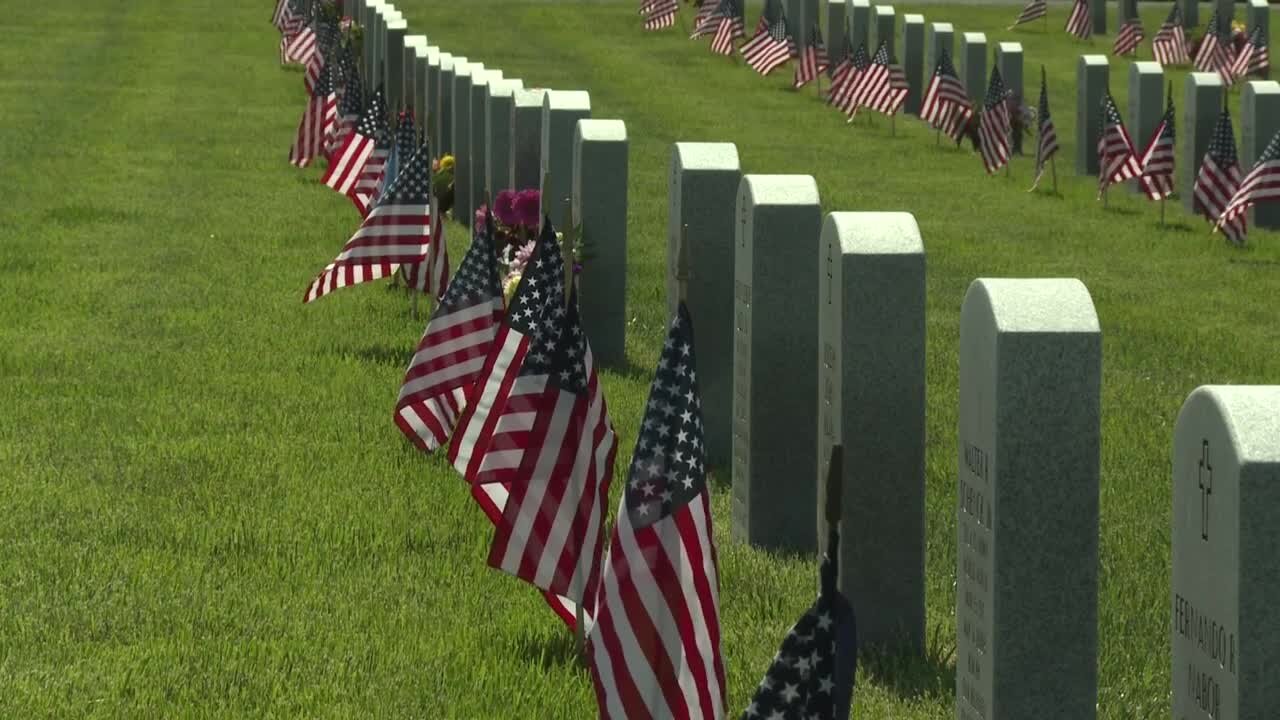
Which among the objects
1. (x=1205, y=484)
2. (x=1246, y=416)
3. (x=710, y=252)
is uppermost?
(x=1246, y=416)

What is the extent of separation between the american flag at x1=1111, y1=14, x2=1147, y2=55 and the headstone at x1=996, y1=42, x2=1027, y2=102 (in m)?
12.8

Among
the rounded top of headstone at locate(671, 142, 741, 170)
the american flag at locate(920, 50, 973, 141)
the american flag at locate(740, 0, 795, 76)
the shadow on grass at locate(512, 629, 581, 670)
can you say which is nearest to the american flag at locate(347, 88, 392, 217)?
the rounded top of headstone at locate(671, 142, 741, 170)

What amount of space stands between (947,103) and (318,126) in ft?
28.2

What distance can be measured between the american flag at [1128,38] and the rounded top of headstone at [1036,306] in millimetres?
37596

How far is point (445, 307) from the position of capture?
32.9ft

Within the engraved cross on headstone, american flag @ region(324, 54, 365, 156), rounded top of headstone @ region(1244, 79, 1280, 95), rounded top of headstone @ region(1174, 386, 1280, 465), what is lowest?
rounded top of headstone @ region(1244, 79, 1280, 95)

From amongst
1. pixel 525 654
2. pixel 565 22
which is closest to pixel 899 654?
pixel 525 654

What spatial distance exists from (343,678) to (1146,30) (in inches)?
1636

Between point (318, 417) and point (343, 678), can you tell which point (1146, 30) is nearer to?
point (318, 417)

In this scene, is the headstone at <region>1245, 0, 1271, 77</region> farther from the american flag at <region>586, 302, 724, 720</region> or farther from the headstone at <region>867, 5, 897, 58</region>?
the american flag at <region>586, 302, 724, 720</region>

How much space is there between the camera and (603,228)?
1285 cm

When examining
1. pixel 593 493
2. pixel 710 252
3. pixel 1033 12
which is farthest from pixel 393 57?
pixel 1033 12

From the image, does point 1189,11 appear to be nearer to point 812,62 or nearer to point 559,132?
point 812,62

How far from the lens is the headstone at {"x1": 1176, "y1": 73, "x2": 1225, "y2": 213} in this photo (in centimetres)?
2339
